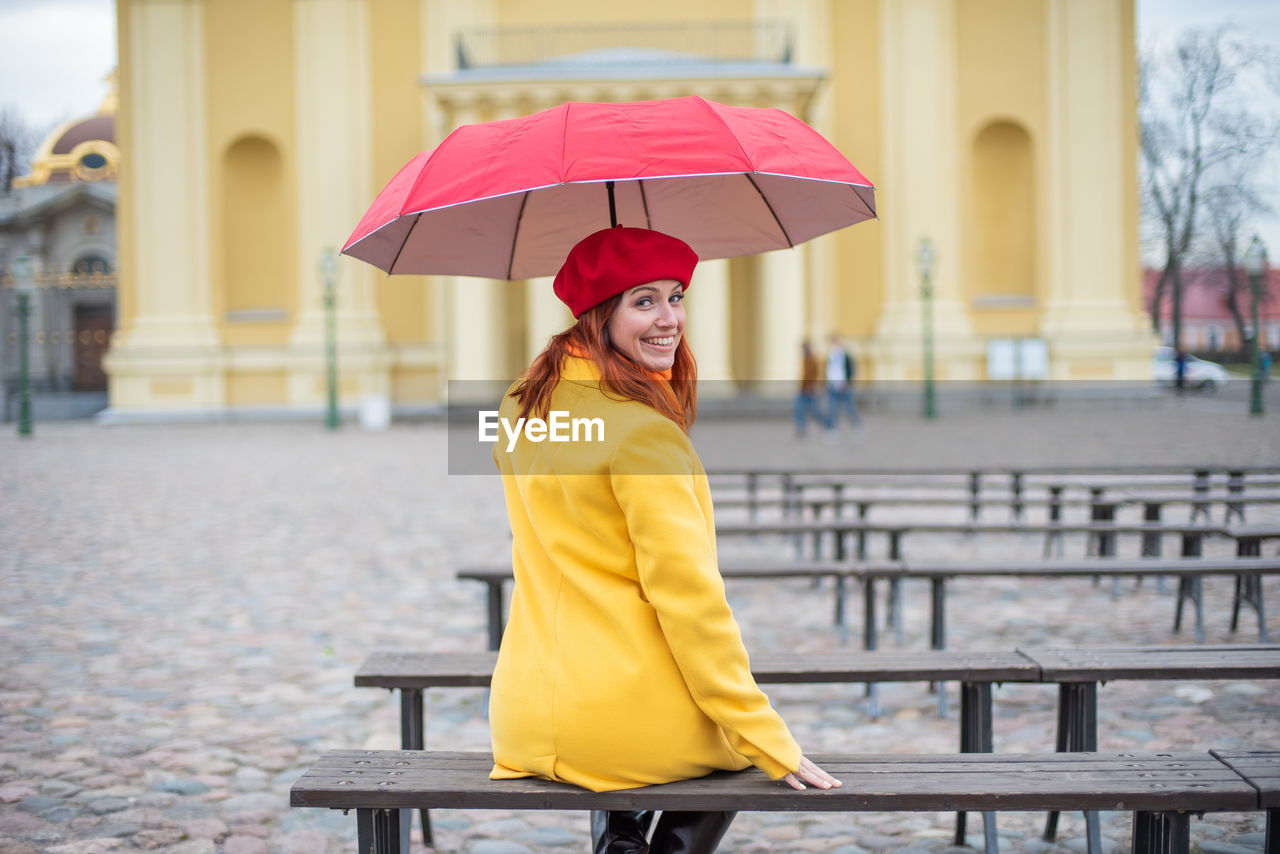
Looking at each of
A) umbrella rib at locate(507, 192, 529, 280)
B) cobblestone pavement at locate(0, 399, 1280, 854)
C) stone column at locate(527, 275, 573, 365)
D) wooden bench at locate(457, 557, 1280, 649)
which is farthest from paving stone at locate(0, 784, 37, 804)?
stone column at locate(527, 275, 573, 365)

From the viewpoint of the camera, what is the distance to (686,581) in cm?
210

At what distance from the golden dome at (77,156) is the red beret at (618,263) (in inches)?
1760

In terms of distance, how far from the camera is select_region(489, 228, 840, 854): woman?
211 centimetres

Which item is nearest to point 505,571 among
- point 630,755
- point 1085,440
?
point 630,755

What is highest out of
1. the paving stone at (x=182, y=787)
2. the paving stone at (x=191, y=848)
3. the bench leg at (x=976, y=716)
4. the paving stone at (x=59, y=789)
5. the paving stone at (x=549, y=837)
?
the bench leg at (x=976, y=716)

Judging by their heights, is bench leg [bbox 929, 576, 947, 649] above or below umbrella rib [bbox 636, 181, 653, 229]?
below

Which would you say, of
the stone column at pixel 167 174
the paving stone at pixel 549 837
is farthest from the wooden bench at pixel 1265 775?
the stone column at pixel 167 174

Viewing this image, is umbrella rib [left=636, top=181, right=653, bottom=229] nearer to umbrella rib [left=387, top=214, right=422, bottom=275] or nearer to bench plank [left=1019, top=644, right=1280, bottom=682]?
umbrella rib [left=387, top=214, right=422, bottom=275]

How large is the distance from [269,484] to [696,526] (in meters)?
12.5

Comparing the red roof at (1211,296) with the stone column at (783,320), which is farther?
the red roof at (1211,296)

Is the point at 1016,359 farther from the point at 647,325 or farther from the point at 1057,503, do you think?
the point at 647,325

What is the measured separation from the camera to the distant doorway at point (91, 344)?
35156 mm

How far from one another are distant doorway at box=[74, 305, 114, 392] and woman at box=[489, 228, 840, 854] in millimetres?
36212

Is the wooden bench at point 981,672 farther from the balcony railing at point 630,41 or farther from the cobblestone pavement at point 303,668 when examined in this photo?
the balcony railing at point 630,41
